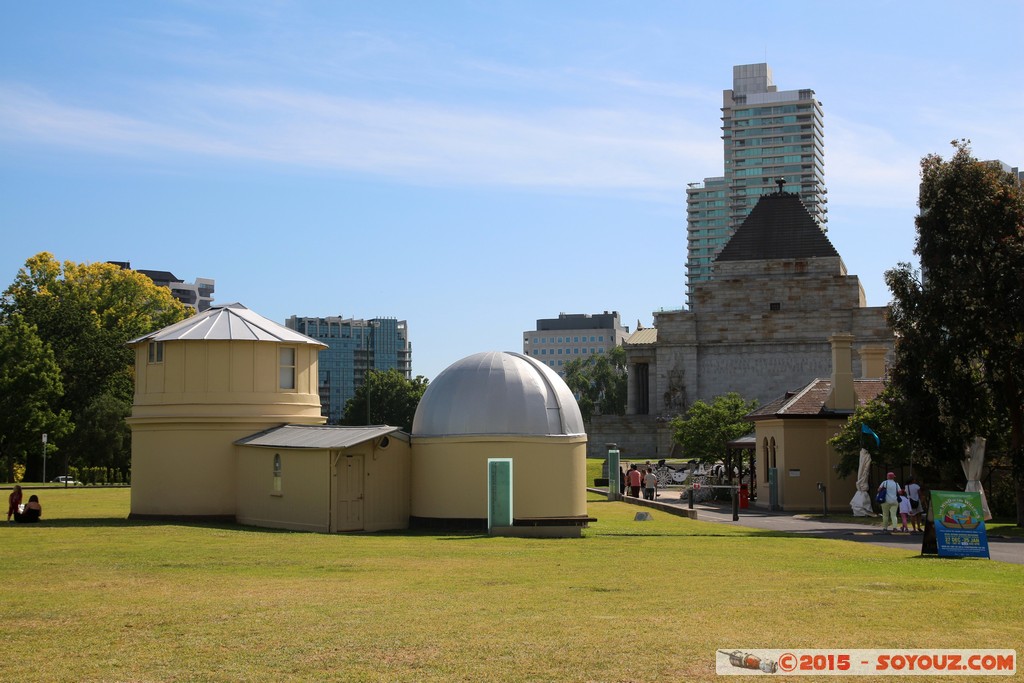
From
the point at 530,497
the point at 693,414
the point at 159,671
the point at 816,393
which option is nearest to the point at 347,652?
the point at 159,671

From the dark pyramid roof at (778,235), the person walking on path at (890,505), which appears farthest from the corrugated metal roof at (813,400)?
the dark pyramid roof at (778,235)

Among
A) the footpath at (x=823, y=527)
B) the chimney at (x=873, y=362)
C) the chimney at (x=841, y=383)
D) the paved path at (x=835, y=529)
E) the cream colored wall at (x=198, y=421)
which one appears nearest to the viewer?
the paved path at (x=835, y=529)

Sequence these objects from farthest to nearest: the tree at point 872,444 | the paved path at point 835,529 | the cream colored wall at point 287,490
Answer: the tree at point 872,444 → the cream colored wall at point 287,490 → the paved path at point 835,529

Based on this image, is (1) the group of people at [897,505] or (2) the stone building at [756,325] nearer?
(1) the group of people at [897,505]

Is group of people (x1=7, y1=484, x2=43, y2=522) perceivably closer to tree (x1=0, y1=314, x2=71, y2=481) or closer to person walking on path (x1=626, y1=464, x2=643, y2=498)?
person walking on path (x1=626, y1=464, x2=643, y2=498)

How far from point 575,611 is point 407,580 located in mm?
3765

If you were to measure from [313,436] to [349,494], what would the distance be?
1.70 meters

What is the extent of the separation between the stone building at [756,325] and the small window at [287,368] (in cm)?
5444

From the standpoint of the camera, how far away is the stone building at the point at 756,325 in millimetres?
83812

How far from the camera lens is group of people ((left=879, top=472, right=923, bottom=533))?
93.0 feet

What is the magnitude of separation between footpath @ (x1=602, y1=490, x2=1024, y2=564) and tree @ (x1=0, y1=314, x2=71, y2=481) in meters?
29.9

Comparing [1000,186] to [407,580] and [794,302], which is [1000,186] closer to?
[407,580]

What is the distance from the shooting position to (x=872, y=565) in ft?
62.2

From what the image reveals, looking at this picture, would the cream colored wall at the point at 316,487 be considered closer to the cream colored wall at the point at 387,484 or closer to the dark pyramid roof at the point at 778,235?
the cream colored wall at the point at 387,484
